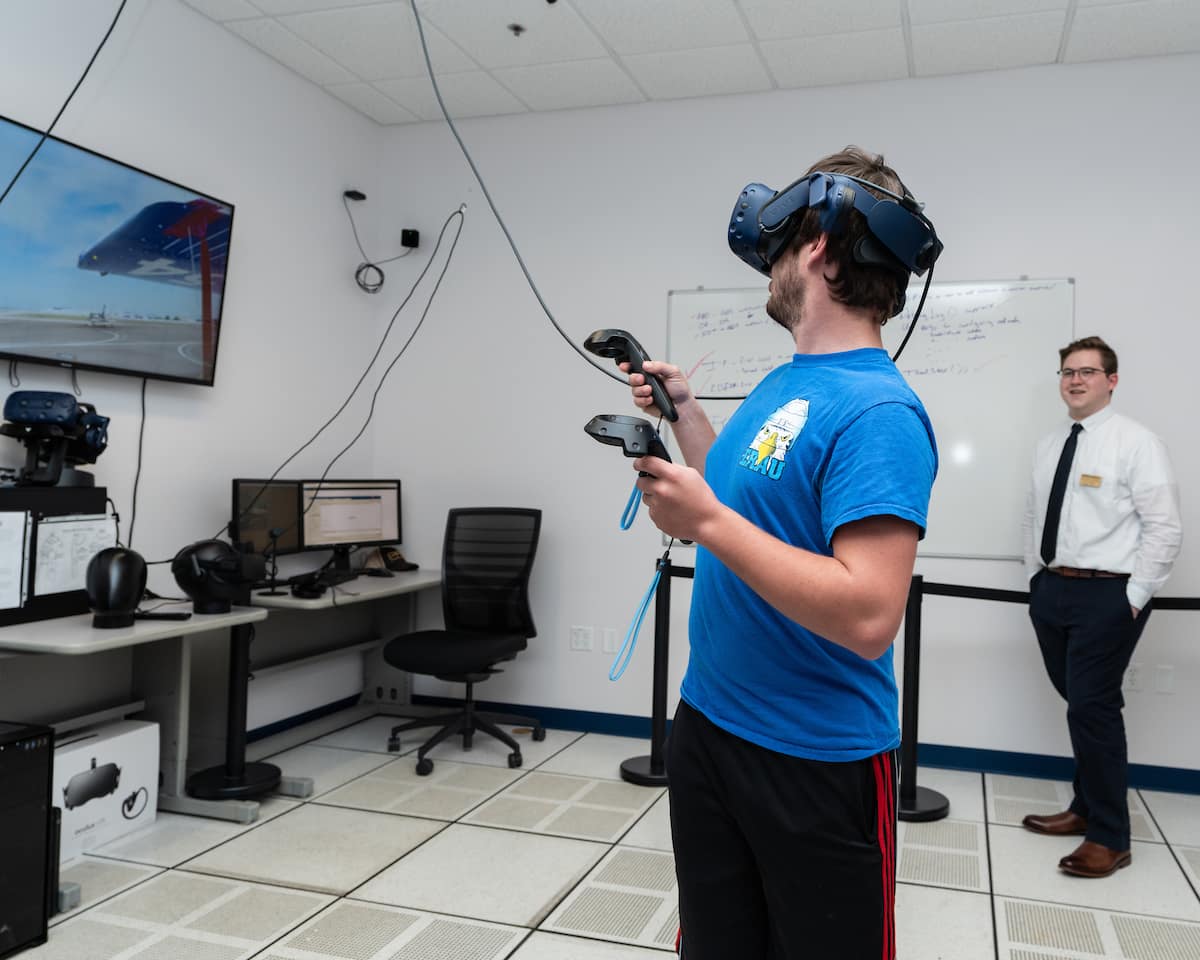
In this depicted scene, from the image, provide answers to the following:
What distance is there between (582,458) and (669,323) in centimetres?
73

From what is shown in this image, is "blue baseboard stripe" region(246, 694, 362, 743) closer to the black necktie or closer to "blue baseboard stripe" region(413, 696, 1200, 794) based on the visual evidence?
"blue baseboard stripe" region(413, 696, 1200, 794)

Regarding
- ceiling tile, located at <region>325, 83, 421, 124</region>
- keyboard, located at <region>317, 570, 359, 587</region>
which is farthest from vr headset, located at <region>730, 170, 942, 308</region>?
ceiling tile, located at <region>325, 83, 421, 124</region>

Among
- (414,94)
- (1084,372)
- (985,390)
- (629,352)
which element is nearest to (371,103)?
(414,94)

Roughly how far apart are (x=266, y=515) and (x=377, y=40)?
1.91m

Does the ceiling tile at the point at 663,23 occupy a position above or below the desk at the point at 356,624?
above

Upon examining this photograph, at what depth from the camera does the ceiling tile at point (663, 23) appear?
3.49 meters

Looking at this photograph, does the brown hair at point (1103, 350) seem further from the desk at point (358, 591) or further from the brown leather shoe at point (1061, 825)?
the desk at point (358, 591)

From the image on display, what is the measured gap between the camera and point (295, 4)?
3.56m

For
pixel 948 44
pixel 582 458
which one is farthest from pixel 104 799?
pixel 948 44

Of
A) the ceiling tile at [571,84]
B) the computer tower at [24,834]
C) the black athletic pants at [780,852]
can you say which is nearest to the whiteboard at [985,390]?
the ceiling tile at [571,84]

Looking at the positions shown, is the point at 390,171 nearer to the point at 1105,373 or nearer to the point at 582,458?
the point at 582,458

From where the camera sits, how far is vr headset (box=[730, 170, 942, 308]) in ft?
3.69

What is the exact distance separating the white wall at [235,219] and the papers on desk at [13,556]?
30 cm

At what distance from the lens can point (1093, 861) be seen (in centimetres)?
292
